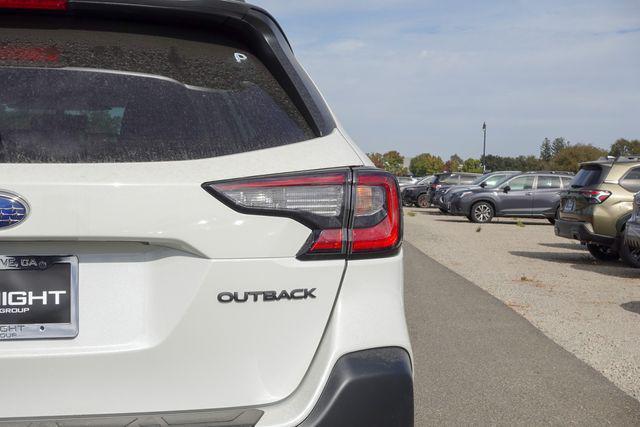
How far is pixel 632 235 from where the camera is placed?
9531 millimetres

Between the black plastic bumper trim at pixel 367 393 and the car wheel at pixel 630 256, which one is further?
the car wheel at pixel 630 256

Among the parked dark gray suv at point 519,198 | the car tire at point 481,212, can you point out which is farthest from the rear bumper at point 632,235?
the car tire at point 481,212

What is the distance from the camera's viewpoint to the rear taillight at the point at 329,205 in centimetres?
209

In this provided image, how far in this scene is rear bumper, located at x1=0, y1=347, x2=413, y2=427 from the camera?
2006 millimetres

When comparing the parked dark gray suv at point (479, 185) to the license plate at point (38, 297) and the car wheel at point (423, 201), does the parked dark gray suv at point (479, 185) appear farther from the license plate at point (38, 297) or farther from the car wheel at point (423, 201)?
the license plate at point (38, 297)

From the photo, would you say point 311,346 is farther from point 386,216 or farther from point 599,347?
point 599,347

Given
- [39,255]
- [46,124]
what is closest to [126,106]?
[46,124]

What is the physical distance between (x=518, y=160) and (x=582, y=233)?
122m

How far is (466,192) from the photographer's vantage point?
26078 millimetres

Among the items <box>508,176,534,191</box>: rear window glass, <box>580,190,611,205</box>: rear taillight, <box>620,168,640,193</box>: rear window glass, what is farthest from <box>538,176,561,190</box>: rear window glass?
Result: <box>580,190,611,205</box>: rear taillight

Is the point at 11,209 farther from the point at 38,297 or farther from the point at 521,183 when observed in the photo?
the point at 521,183

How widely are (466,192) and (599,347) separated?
2012 centimetres

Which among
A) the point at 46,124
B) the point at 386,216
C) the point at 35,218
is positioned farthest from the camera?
the point at 386,216

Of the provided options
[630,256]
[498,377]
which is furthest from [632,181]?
[498,377]
